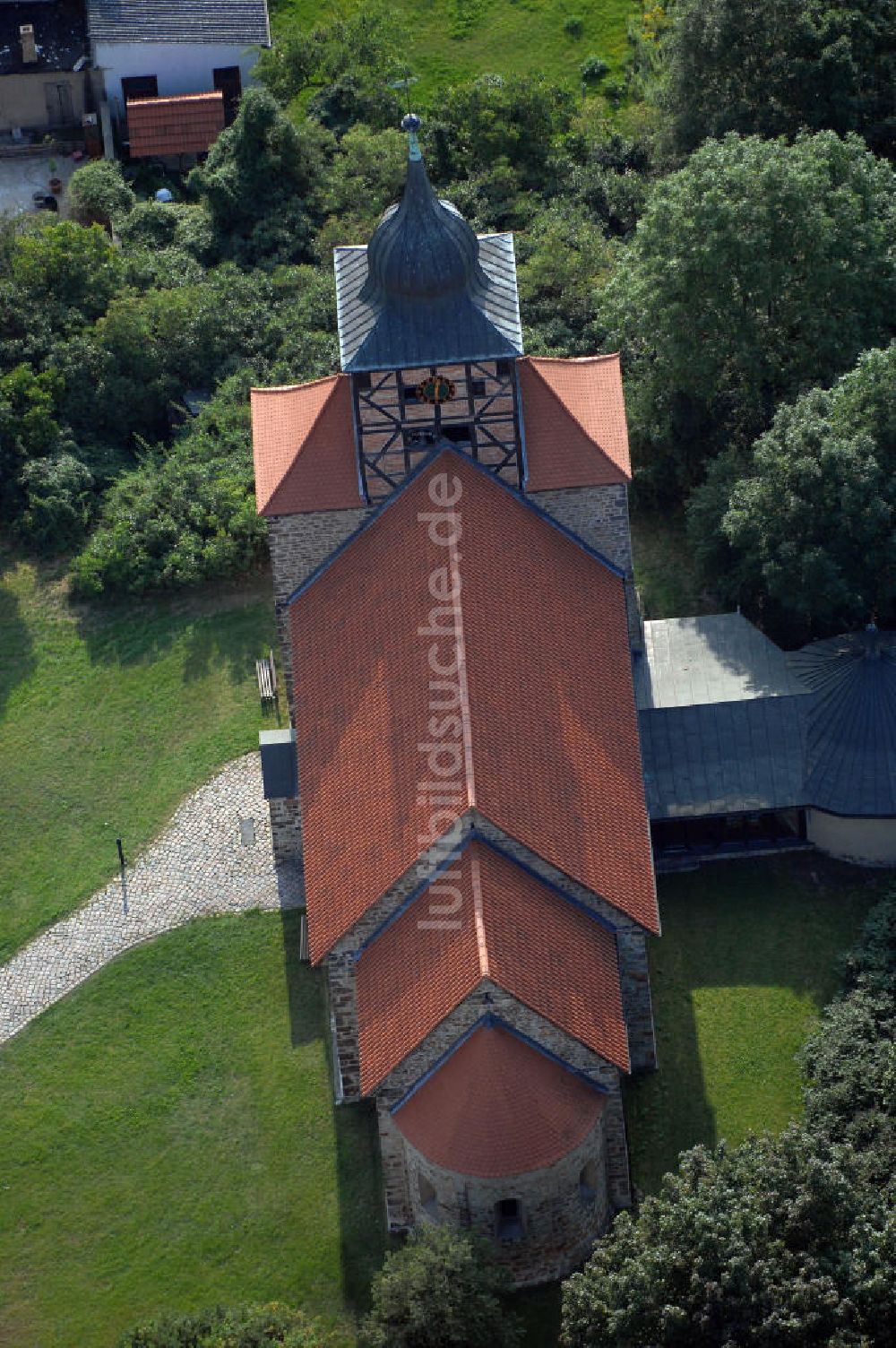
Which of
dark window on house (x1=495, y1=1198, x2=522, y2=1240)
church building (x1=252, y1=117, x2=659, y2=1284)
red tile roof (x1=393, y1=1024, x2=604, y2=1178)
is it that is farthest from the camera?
dark window on house (x1=495, y1=1198, x2=522, y2=1240)

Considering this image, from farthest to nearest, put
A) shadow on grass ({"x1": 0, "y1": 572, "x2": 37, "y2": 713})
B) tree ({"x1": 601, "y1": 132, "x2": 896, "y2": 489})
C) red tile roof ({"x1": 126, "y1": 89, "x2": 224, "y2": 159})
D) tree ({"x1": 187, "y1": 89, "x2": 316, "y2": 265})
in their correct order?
red tile roof ({"x1": 126, "y1": 89, "x2": 224, "y2": 159}), tree ({"x1": 187, "y1": 89, "x2": 316, "y2": 265}), shadow on grass ({"x1": 0, "y1": 572, "x2": 37, "y2": 713}), tree ({"x1": 601, "y1": 132, "x2": 896, "y2": 489})

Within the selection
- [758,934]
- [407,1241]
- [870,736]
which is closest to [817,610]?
[870,736]

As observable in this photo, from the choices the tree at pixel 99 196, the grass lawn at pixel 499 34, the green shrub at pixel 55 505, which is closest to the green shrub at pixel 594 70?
the grass lawn at pixel 499 34

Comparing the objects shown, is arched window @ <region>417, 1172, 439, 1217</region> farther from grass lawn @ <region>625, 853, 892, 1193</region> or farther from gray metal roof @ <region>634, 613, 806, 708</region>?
gray metal roof @ <region>634, 613, 806, 708</region>

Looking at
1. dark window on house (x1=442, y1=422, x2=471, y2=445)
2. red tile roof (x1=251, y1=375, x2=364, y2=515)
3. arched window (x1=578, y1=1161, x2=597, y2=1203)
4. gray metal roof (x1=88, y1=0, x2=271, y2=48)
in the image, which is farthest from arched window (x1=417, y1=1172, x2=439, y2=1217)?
gray metal roof (x1=88, y1=0, x2=271, y2=48)

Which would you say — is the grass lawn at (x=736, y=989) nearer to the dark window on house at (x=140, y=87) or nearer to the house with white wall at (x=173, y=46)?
the house with white wall at (x=173, y=46)

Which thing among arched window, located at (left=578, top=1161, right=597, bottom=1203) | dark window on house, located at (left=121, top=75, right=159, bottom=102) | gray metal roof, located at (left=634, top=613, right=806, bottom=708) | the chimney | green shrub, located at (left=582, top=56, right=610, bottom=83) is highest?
the chimney

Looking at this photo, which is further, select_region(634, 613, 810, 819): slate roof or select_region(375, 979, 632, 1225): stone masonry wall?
select_region(634, 613, 810, 819): slate roof
